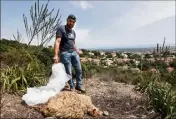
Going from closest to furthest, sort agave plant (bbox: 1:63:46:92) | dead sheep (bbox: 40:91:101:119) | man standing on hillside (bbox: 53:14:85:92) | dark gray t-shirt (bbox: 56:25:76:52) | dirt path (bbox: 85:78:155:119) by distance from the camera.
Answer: dead sheep (bbox: 40:91:101:119) < dirt path (bbox: 85:78:155:119) < man standing on hillside (bbox: 53:14:85:92) < dark gray t-shirt (bbox: 56:25:76:52) < agave plant (bbox: 1:63:46:92)

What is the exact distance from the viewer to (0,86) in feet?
26.5

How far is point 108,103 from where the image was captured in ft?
27.0

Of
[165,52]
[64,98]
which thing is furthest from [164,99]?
[64,98]

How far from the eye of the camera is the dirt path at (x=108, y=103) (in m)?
Answer: 6.81

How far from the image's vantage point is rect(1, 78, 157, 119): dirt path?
681 cm

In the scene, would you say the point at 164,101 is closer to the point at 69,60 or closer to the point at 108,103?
the point at 108,103

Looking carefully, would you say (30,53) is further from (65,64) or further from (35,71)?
(65,64)

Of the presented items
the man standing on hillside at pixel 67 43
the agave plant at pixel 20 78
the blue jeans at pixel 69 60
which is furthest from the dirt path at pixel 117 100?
the agave plant at pixel 20 78

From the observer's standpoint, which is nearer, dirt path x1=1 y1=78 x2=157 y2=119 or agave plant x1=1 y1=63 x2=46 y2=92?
dirt path x1=1 y1=78 x2=157 y2=119

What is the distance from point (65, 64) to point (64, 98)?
3.58 feet

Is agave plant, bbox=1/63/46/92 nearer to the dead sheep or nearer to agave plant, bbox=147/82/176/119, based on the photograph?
the dead sheep

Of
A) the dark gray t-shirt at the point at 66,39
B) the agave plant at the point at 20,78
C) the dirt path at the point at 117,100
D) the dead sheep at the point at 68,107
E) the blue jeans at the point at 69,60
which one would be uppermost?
the dark gray t-shirt at the point at 66,39

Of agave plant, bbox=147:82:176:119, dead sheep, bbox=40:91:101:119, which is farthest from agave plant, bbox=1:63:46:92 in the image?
agave plant, bbox=147:82:176:119

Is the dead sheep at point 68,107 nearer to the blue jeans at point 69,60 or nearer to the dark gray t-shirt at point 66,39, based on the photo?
the blue jeans at point 69,60
